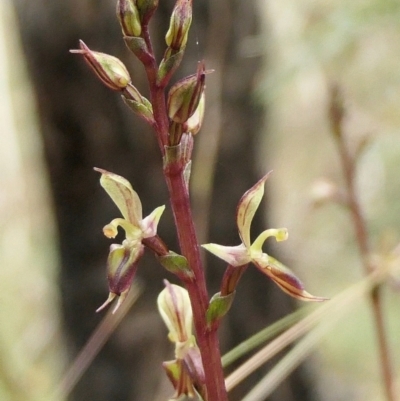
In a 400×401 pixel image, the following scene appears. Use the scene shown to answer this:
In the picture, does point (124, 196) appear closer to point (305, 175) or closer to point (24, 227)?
point (24, 227)

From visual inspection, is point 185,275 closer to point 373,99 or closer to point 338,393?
point 373,99

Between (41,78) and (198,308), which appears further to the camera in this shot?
(41,78)

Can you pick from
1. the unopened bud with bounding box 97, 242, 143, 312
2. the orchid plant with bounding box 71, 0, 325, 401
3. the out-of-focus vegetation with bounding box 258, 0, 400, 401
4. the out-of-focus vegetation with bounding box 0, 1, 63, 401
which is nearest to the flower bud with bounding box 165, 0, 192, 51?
the orchid plant with bounding box 71, 0, 325, 401

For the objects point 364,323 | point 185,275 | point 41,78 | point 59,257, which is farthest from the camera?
point 364,323

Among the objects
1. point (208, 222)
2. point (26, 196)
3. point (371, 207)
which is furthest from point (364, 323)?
point (26, 196)

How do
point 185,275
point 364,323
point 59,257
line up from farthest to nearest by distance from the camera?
point 364,323 → point 59,257 → point 185,275

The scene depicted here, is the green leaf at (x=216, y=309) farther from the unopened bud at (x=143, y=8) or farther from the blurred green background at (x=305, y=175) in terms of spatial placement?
the blurred green background at (x=305, y=175)
